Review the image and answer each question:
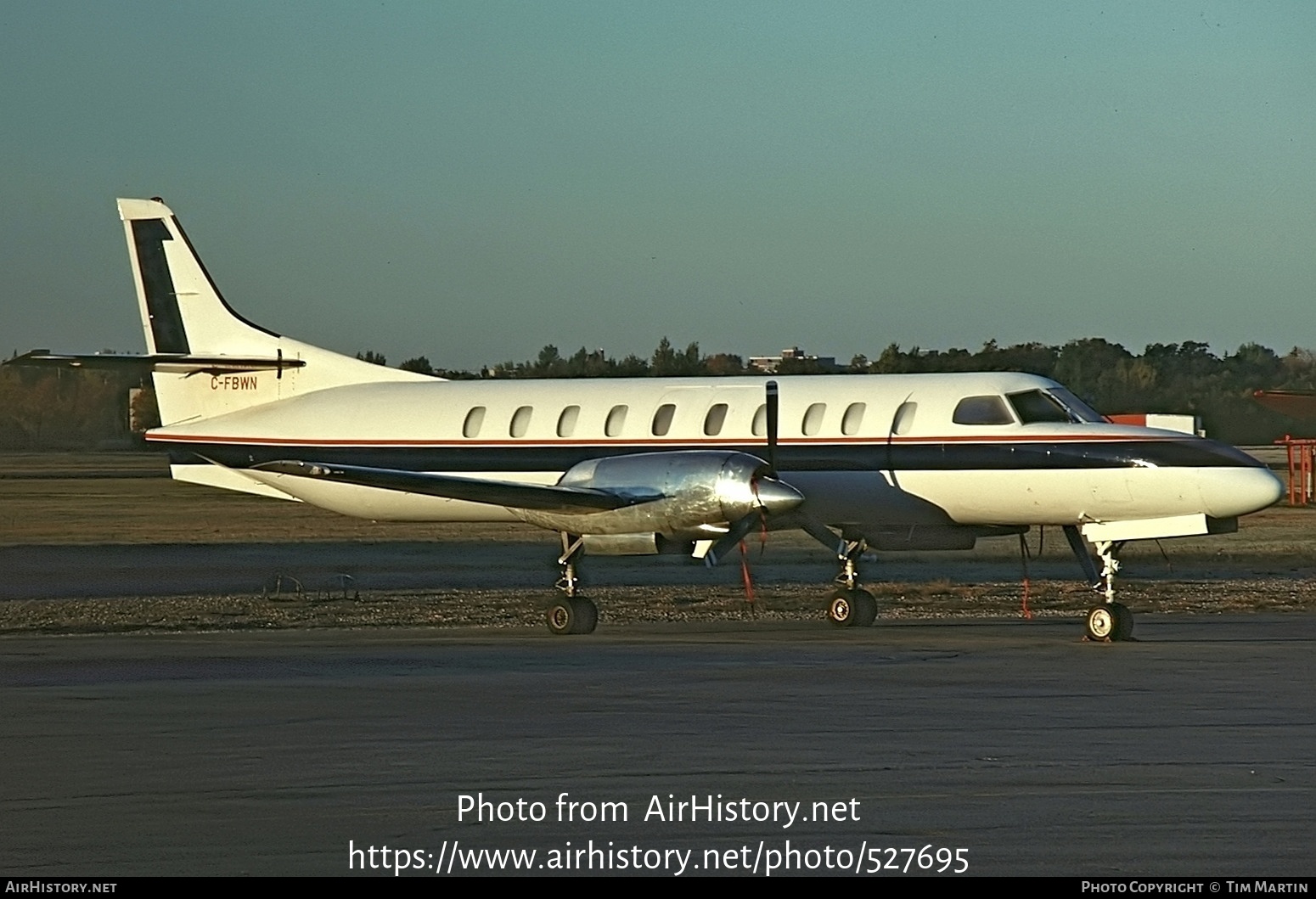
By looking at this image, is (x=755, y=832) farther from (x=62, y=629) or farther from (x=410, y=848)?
(x=62, y=629)

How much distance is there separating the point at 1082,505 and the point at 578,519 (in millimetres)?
5693

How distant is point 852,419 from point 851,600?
2.24m

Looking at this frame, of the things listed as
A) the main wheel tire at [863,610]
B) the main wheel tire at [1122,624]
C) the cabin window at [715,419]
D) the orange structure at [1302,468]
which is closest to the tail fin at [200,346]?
the cabin window at [715,419]

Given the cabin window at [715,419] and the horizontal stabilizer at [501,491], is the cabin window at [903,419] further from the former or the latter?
the horizontal stabilizer at [501,491]

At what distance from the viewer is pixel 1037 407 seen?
21.1 metres

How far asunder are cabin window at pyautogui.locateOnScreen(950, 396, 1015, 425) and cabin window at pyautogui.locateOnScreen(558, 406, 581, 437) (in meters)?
4.86

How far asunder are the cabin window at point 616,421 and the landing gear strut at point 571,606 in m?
1.93

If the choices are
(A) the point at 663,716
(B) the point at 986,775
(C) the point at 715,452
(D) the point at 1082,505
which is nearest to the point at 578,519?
(C) the point at 715,452

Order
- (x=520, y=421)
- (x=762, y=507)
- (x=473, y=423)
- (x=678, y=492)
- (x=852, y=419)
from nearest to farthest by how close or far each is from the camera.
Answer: (x=762, y=507)
(x=678, y=492)
(x=852, y=419)
(x=520, y=421)
(x=473, y=423)

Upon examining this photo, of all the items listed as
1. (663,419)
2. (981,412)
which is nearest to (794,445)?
(663,419)

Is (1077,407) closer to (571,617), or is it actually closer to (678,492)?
(678,492)

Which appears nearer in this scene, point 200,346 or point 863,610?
point 863,610

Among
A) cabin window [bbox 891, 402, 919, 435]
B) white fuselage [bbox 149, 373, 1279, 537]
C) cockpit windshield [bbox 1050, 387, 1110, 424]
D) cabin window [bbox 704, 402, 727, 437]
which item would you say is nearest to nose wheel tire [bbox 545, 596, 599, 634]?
white fuselage [bbox 149, 373, 1279, 537]

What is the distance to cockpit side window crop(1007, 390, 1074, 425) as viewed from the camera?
20969 millimetres
